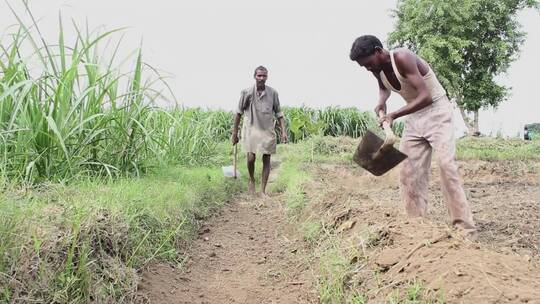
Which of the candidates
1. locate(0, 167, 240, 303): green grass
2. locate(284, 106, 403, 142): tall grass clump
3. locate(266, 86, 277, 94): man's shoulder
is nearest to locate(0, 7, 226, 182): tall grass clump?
locate(0, 167, 240, 303): green grass

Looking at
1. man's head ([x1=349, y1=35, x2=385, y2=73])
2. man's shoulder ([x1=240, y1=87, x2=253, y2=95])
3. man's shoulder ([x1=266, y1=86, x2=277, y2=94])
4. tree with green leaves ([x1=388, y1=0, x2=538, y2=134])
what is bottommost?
man's shoulder ([x1=240, y1=87, x2=253, y2=95])

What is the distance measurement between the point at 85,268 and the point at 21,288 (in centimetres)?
35

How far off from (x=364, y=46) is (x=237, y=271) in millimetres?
1893

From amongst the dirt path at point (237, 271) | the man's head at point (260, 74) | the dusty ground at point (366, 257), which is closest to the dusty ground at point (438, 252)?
the dusty ground at point (366, 257)

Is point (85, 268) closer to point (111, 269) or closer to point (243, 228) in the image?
point (111, 269)

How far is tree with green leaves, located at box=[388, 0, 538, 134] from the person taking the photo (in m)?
25.5

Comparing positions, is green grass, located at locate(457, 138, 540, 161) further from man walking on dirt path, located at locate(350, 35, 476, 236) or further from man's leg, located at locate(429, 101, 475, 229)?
man's leg, located at locate(429, 101, 475, 229)

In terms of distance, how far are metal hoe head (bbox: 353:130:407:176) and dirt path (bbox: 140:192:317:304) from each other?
34.0 inches

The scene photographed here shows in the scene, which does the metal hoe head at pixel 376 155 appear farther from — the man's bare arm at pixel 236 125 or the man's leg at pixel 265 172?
the man's bare arm at pixel 236 125

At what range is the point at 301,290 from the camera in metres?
3.64

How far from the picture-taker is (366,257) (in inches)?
132

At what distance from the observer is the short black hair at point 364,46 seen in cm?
438

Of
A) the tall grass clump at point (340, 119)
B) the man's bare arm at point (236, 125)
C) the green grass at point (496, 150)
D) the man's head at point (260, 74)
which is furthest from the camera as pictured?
the tall grass clump at point (340, 119)

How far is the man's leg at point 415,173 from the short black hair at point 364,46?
0.75 metres
